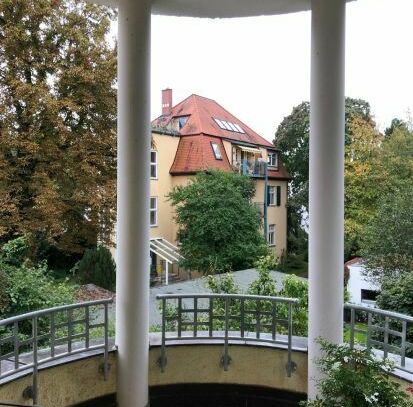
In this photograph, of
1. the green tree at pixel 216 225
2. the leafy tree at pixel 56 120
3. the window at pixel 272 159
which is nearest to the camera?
the leafy tree at pixel 56 120

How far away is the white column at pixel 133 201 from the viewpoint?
2.83 meters

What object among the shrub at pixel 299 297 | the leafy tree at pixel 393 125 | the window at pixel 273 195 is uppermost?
the leafy tree at pixel 393 125

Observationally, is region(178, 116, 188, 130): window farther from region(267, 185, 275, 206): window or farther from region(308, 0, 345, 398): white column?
region(308, 0, 345, 398): white column

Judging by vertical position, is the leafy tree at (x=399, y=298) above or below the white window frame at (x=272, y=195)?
below

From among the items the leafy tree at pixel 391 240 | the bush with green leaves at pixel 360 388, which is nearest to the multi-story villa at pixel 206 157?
the leafy tree at pixel 391 240

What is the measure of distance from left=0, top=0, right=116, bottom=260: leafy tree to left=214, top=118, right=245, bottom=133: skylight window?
23.6ft

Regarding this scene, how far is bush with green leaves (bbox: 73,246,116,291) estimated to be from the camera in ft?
30.3

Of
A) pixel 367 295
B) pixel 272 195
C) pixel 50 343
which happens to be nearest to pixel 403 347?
pixel 50 343

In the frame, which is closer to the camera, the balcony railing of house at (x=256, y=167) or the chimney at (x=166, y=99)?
the balcony railing of house at (x=256, y=167)

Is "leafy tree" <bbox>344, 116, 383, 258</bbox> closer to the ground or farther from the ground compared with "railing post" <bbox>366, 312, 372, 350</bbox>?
farther from the ground

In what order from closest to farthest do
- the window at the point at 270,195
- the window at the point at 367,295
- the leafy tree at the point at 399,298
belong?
the leafy tree at the point at 399,298, the window at the point at 367,295, the window at the point at 270,195

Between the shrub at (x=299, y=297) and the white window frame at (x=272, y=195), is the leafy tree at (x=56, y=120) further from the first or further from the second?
the white window frame at (x=272, y=195)

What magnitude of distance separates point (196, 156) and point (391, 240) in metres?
7.20

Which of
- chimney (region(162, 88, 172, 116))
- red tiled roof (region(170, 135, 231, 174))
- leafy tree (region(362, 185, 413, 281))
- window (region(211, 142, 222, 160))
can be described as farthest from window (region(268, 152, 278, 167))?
leafy tree (region(362, 185, 413, 281))
